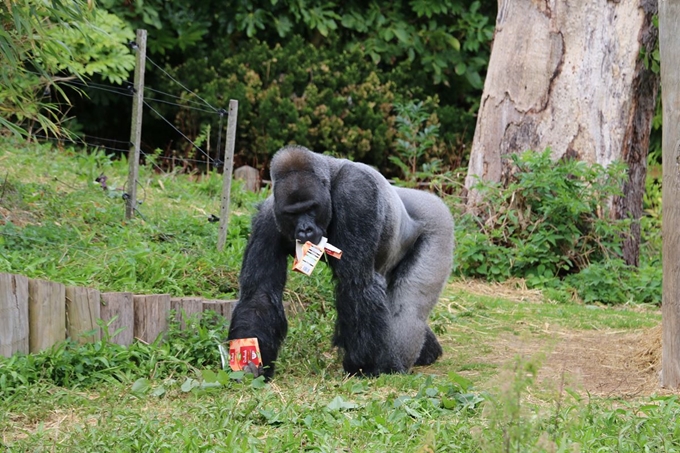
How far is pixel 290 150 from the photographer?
456 cm

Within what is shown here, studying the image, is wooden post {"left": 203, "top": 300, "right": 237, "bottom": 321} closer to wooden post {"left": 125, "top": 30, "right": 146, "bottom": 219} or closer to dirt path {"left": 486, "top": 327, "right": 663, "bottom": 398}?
dirt path {"left": 486, "top": 327, "right": 663, "bottom": 398}

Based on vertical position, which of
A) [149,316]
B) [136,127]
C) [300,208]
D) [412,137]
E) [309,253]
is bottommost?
[149,316]

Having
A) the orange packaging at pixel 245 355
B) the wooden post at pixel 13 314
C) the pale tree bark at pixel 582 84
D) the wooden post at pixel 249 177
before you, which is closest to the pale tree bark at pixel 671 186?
the orange packaging at pixel 245 355

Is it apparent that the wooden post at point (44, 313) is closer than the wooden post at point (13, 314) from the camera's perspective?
No

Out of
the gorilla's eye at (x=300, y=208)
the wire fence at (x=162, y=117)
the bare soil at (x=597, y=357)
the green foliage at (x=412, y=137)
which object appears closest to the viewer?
the gorilla's eye at (x=300, y=208)

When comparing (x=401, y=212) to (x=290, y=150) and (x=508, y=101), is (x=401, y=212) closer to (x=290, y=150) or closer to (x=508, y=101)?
(x=290, y=150)

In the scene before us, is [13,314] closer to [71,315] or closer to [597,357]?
[71,315]

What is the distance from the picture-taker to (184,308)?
Answer: 16.1 feet

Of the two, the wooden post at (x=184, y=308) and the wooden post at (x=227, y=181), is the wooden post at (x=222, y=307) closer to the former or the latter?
the wooden post at (x=184, y=308)

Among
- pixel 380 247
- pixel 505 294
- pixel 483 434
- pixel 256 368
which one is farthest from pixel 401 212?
pixel 505 294

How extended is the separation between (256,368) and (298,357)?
1.95ft

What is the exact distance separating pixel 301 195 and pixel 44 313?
1.26 meters

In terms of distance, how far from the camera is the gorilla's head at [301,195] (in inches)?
172

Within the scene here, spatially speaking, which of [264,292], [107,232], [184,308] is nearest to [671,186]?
[264,292]
